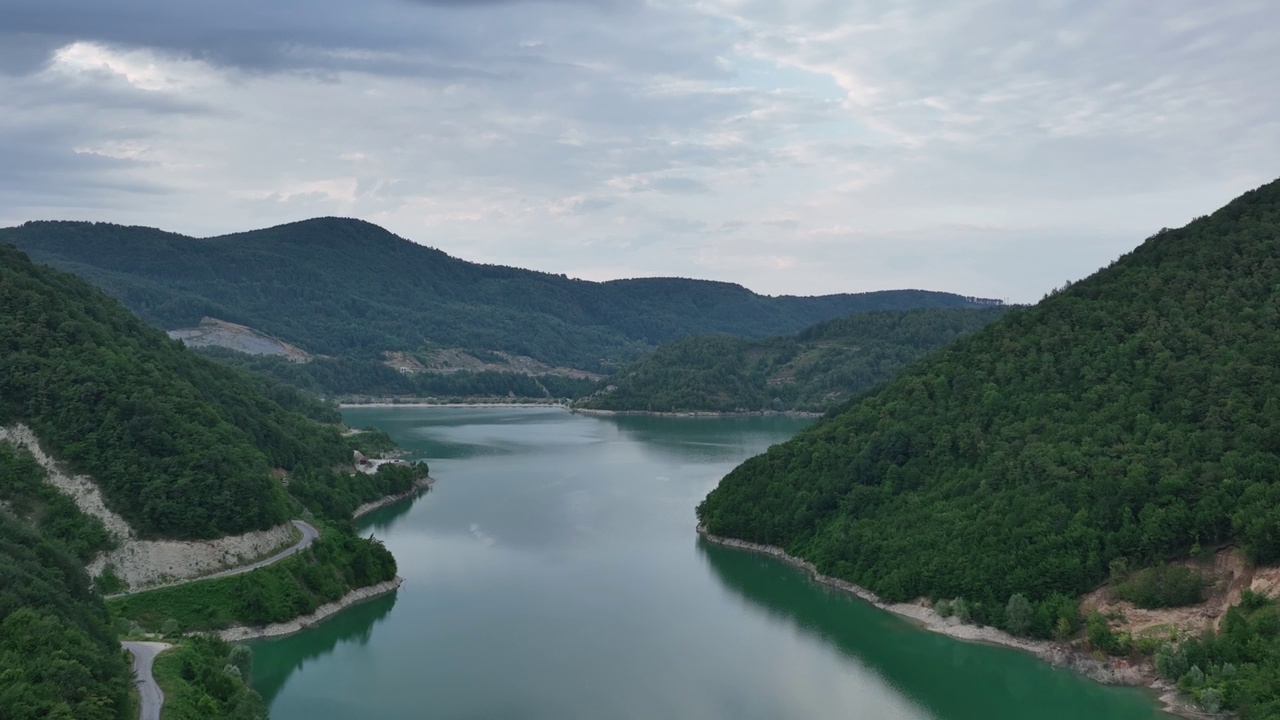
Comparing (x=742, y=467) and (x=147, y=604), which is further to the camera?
(x=742, y=467)

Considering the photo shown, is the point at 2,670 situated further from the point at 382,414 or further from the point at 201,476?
the point at 382,414

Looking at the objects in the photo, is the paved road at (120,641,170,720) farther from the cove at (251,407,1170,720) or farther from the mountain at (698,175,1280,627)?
the mountain at (698,175,1280,627)

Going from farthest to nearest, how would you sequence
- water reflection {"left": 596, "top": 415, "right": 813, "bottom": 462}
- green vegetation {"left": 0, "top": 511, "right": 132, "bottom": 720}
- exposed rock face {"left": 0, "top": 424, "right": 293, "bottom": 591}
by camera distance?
water reflection {"left": 596, "top": 415, "right": 813, "bottom": 462} < exposed rock face {"left": 0, "top": 424, "right": 293, "bottom": 591} < green vegetation {"left": 0, "top": 511, "right": 132, "bottom": 720}

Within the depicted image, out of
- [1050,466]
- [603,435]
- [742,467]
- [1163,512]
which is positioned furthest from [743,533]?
[603,435]

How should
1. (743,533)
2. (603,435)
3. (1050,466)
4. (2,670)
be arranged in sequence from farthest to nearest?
(603,435) < (743,533) < (1050,466) < (2,670)

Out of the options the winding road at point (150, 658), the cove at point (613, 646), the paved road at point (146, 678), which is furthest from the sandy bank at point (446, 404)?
the paved road at point (146, 678)

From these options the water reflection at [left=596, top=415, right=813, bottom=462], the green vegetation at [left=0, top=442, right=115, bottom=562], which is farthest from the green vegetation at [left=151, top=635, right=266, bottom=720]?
the water reflection at [left=596, top=415, right=813, bottom=462]

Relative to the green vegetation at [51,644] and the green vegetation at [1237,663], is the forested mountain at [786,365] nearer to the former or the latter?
the green vegetation at [1237,663]
